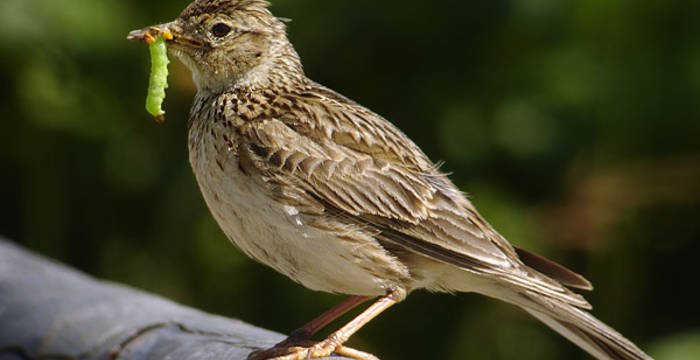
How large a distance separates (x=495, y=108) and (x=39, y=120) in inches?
111

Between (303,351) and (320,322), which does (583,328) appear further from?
(303,351)

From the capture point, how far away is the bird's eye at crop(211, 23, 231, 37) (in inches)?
159

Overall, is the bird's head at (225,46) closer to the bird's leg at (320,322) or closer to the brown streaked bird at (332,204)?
the brown streaked bird at (332,204)

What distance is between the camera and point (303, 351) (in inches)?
131

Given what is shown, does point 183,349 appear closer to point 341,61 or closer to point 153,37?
point 153,37

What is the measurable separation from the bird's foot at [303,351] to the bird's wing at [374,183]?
17.4 inches

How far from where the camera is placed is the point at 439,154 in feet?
18.4

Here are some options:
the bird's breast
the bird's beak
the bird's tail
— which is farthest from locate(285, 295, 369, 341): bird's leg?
the bird's beak

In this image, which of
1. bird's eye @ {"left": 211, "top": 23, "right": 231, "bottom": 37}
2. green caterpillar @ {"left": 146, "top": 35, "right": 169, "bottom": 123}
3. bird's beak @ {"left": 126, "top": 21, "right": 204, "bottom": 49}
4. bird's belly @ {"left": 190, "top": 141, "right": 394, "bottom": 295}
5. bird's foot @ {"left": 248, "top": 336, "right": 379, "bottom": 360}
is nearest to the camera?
bird's foot @ {"left": 248, "top": 336, "right": 379, "bottom": 360}

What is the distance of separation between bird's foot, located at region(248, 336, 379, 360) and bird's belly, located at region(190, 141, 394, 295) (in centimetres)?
22

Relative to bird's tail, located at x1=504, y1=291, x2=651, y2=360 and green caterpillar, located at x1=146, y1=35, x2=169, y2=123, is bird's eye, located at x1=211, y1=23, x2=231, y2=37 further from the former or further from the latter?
bird's tail, located at x1=504, y1=291, x2=651, y2=360

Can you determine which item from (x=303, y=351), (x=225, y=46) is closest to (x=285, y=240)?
(x=303, y=351)

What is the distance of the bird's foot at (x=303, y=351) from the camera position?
10.9 ft

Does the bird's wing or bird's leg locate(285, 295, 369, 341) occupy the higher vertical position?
the bird's wing
